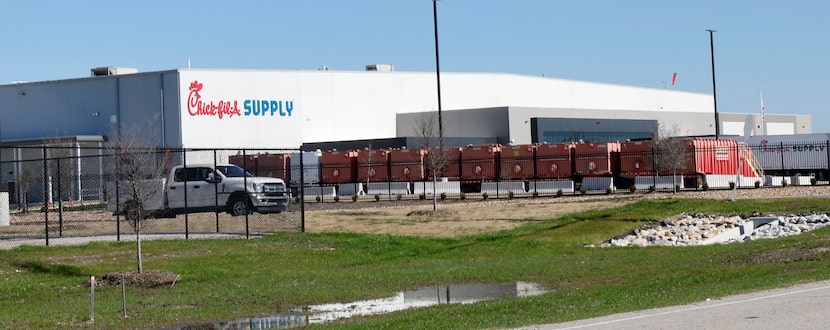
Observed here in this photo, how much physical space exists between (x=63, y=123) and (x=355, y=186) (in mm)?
25221

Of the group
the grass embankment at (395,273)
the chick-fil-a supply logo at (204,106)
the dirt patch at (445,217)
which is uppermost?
the chick-fil-a supply logo at (204,106)

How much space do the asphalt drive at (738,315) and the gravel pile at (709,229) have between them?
16645mm

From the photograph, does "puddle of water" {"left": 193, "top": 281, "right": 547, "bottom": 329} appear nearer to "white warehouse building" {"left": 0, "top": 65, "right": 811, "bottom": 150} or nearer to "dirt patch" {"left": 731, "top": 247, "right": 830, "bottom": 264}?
"dirt patch" {"left": 731, "top": 247, "right": 830, "bottom": 264}

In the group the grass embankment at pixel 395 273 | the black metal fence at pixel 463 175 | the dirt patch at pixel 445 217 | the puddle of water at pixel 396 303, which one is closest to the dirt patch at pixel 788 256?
the grass embankment at pixel 395 273

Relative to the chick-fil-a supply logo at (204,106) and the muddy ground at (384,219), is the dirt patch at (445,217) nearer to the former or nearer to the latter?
the muddy ground at (384,219)

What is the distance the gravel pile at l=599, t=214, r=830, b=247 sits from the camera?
33156 millimetres

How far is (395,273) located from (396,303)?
15.8 ft

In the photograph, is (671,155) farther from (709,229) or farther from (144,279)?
(144,279)

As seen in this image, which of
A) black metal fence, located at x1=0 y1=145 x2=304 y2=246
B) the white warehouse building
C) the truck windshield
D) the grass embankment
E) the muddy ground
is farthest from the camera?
the white warehouse building

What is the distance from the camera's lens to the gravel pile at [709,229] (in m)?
33.2

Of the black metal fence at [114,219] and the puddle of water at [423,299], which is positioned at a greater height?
the black metal fence at [114,219]

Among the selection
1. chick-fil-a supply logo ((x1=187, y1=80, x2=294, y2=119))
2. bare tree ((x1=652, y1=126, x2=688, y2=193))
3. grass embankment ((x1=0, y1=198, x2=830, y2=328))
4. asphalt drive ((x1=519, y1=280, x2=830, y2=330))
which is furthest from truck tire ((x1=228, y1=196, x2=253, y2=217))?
chick-fil-a supply logo ((x1=187, y1=80, x2=294, y2=119))

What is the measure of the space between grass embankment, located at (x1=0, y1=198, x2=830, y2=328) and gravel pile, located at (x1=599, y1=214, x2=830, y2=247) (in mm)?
865

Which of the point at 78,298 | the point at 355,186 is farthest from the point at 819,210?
the point at 355,186
